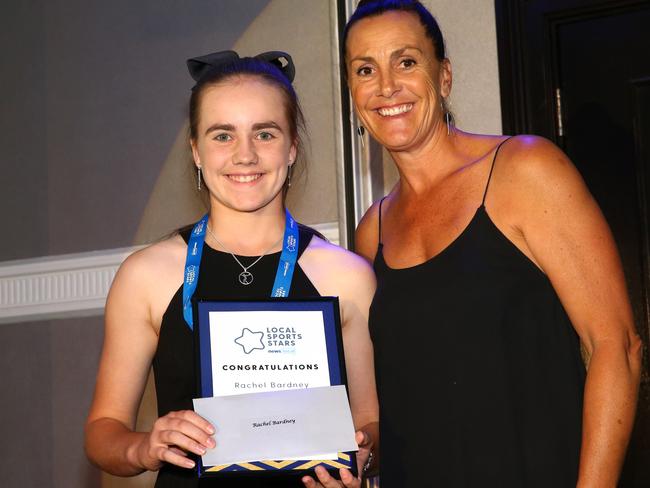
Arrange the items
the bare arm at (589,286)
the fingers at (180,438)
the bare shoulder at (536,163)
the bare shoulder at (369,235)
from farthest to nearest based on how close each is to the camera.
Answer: the bare shoulder at (369,235) → the bare shoulder at (536,163) → the bare arm at (589,286) → the fingers at (180,438)

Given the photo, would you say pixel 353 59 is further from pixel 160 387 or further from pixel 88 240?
pixel 88 240

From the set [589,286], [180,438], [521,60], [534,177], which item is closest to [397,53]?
[534,177]

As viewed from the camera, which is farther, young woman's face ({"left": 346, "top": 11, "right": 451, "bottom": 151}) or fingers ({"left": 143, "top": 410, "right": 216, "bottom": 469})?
young woman's face ({"left": 346, "top": 11, "right": 451, "bottom": 151})

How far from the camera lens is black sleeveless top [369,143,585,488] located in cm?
200

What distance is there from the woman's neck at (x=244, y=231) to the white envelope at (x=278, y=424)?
436 millimetres

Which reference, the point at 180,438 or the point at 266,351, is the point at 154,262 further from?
the point at 180,438

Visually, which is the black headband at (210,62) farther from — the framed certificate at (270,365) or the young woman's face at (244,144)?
the framed certificate at (270,365)

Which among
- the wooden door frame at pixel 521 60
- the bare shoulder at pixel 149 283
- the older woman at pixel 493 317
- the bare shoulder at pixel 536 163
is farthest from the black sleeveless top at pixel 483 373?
the wooden door frame at pixel 521 60

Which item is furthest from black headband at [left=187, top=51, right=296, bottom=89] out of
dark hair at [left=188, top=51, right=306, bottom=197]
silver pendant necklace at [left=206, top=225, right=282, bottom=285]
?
silver pendant necklace at [left=206, top=225, right=282, bottom=285]

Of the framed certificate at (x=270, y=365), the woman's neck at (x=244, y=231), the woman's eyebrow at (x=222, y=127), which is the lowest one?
the framed certificate at (x=270, y=365)

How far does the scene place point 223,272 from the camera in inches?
85.3

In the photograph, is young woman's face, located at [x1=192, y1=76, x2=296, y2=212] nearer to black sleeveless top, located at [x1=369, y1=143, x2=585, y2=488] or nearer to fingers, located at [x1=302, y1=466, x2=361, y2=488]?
black sleeveless top, located at [x1=369, y1=143, x2=585, y2=488]

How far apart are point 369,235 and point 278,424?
784 millimetres

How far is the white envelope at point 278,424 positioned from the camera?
185 centimetres
